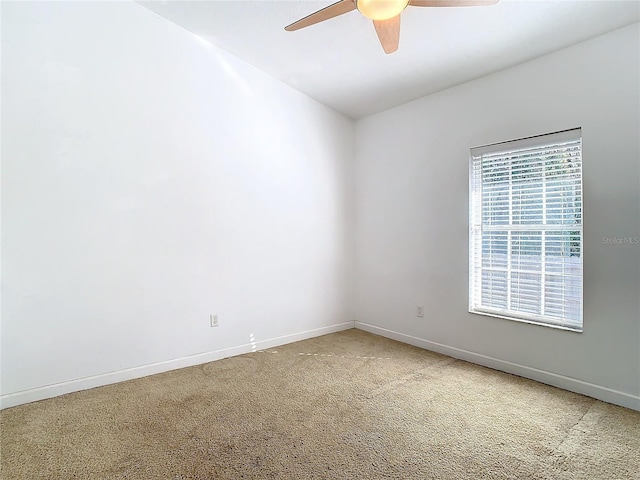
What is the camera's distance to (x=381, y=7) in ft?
5.82

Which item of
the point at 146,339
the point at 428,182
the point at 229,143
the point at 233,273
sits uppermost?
the point at 229,143

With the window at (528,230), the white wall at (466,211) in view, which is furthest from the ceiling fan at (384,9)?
the window at (528,230)

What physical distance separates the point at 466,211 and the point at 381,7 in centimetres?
204

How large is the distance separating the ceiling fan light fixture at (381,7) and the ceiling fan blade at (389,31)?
10cm

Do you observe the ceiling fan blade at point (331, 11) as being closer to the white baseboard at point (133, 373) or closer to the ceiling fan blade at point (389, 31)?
the ceiling fan blade at point (389, 31)

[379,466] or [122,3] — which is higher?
[122,3]

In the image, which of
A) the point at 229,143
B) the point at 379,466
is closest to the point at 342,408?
the point at 379,466

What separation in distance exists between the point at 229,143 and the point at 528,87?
2678mm

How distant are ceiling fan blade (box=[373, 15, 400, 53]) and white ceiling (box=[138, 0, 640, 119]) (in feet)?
1.19

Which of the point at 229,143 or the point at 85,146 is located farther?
the point at 229,143

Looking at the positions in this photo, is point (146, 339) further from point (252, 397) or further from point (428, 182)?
point (428, 182)

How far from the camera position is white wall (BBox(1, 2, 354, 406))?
Result: 7.13 ft

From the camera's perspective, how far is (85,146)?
2383 millimetres

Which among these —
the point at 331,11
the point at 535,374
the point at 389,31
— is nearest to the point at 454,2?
the point at 389,31
